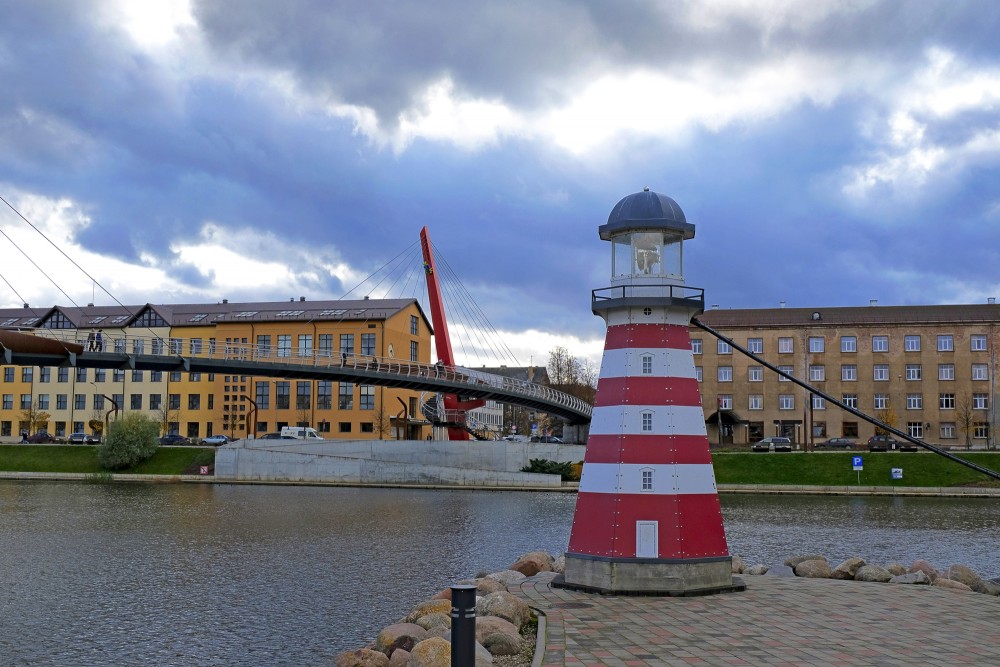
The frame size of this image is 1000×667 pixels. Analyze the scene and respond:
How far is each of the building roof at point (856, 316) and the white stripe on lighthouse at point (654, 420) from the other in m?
67.2

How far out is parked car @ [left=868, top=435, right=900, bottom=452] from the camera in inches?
2990

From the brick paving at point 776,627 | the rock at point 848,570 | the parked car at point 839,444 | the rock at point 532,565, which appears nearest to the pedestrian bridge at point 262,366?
the parked car at point 839,444

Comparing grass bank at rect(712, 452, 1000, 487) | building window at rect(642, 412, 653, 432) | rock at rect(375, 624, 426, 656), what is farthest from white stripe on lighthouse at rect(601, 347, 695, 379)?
grass bank at rect(712, 452, 1000, 487)

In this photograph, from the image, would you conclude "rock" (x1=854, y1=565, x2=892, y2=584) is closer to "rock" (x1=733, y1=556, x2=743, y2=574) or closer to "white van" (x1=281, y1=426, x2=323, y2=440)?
"rock" (x1=733, y1=556, x2=743, y2=574)

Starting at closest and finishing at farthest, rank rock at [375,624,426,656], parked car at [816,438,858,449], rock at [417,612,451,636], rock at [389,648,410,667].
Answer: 1. rock at [389,648,410,667]
2. rock at [375,624,426,656]
3. rock at [417,612,451,636]
4. parked car at [816,438,858,449]

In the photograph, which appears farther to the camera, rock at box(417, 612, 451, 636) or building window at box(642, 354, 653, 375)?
building window at box(642, 354, 653, 375)

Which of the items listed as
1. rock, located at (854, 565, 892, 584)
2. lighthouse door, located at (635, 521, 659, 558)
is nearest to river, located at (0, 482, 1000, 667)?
lighthouse door, located at (635, 521, 659, 558)

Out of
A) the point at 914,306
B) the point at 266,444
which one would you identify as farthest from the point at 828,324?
the point at 266,444

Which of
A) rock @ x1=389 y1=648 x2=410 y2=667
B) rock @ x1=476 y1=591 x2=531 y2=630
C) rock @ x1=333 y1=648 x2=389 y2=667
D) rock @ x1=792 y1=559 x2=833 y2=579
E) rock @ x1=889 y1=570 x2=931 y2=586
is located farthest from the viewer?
rock @ x1=792 y1=559 x2=833 y2=579

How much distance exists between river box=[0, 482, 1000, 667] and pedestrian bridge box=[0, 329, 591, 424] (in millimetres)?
7077

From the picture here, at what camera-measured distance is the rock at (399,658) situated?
15.4 metres

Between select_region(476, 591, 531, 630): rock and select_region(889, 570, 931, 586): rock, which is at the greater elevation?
select_region(476, 591, 531, 630): rock

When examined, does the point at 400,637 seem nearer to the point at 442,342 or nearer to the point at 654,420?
the point at 654,420

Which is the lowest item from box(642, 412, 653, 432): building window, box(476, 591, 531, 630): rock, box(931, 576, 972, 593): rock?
box(931, 576, 972, 593): rock
